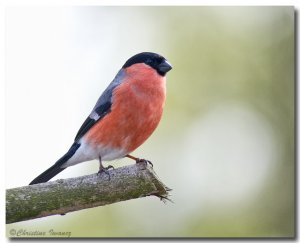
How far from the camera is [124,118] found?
3.00 metres

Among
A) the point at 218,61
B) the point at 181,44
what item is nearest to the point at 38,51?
the point at 181,44

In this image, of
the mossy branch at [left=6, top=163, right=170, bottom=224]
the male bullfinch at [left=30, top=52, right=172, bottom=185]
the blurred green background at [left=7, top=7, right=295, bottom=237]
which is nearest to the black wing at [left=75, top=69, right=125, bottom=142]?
the male bullfinch at [left=30, top=52, right=172, bottom=185]

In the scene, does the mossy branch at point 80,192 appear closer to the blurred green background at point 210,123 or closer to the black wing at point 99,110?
the black wing at point 99,110

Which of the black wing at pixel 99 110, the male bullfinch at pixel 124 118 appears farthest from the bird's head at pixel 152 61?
the black wing at pixel 99 110

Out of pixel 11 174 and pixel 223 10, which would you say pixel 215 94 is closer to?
pixel 223 10

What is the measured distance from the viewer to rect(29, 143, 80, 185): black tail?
3014 mm

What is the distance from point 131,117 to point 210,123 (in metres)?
0.77

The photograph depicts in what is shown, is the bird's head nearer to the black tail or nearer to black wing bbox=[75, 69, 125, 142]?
black wing bbox=[75, 69, 125, 142]

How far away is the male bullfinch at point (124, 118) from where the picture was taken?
118 inches

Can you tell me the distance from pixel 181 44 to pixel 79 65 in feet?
2.54

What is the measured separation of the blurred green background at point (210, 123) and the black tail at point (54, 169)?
0.91 feet

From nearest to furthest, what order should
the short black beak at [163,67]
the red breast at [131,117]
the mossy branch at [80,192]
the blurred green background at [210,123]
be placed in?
the mossy branch at [80,192] → the red breast at [131,117] → the short black beak at [163,67] → the blurred green background at [210,123]

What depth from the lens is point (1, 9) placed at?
3.36m

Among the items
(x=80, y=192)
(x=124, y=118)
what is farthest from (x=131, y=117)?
(x=80, y=192)
